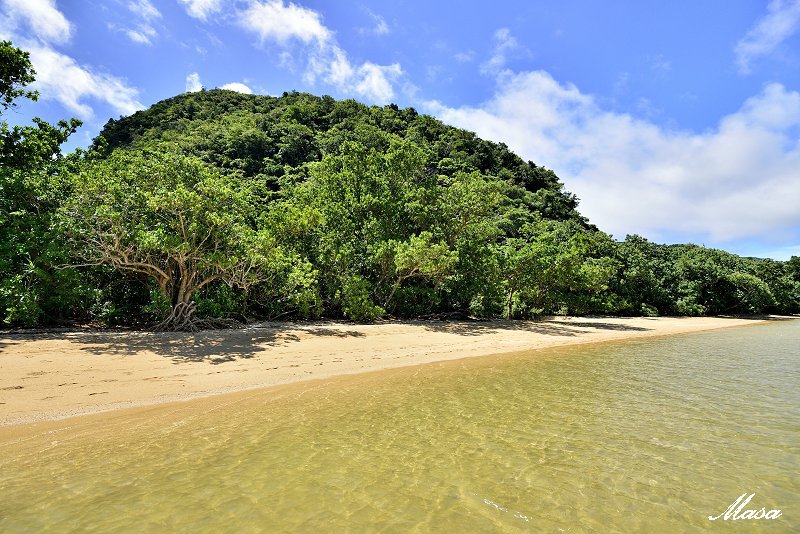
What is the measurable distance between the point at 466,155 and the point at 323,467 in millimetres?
78655

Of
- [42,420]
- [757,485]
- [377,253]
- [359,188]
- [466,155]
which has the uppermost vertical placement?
[466,155]

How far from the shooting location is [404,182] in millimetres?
23359

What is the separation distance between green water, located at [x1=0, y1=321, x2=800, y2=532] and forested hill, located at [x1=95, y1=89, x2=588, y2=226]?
154 feet

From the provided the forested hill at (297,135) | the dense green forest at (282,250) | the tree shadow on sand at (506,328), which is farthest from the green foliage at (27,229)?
the forested hill at (297,135)

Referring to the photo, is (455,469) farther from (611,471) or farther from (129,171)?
(129,171)

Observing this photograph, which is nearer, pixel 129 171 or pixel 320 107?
pixel 129 171

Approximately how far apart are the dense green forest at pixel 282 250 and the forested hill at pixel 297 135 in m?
29.0

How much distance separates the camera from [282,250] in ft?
51.9

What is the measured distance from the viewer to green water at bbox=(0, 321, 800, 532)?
3777 mm

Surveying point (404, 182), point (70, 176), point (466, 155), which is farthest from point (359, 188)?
point (466, 155)

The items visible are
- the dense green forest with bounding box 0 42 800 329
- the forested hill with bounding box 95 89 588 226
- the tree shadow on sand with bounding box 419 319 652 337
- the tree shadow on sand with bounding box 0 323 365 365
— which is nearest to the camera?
the tree shadow on sand with bounding box 0 323 365 365

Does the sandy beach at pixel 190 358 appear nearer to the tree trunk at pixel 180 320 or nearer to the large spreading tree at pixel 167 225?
the tree trunk at pixel 180 320

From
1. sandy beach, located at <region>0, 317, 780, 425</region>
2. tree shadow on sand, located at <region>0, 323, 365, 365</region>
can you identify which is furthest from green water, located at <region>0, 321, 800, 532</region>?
tree shadow on sand, located at <region>0, 323, 365, 365</region>

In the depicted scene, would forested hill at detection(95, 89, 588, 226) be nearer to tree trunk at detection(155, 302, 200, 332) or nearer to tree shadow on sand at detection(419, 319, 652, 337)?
tree shadow on sand at detection(419, 319, 652, 337)
